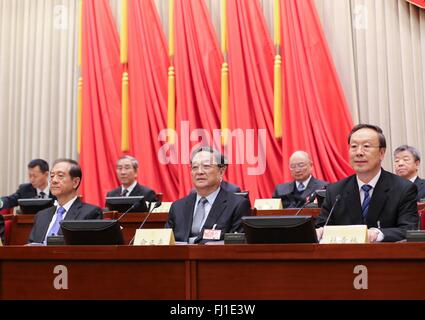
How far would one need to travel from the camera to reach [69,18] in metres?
7.86

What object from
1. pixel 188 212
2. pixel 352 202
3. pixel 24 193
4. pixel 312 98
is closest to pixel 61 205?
pixel 188 212

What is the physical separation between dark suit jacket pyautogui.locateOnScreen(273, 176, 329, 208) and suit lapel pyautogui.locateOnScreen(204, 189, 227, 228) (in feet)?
7.54

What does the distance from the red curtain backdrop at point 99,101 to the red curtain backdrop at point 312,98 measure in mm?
1931

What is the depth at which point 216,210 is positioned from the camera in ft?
12.6

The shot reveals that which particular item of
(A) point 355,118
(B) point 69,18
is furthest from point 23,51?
(A) point 355,118

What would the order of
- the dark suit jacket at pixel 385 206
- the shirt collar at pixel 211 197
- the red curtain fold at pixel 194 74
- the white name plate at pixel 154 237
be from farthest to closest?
the red curtain fold at pixel 194 74 < the shirt collar at pixel 211 197 < the dark suit jacket at pixel 385 206 < the white name plate at pixel 154 237

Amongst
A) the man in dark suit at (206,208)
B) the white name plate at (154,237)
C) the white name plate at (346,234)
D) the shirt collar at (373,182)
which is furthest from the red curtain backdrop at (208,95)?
the white name plate at (346,234)

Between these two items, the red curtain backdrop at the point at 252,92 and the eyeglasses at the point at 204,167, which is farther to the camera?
the red curtain backdrop at the point at 252,92

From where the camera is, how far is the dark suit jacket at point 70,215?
4.07m

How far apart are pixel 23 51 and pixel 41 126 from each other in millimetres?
967

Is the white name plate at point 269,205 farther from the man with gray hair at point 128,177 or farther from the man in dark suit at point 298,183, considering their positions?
the man with gray hair at point 128,177

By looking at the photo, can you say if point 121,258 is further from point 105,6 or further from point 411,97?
point 105,6

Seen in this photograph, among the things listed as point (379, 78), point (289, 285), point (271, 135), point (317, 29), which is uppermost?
point (317, 29)

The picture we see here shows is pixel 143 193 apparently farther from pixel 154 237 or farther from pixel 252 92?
pixel 154 237
